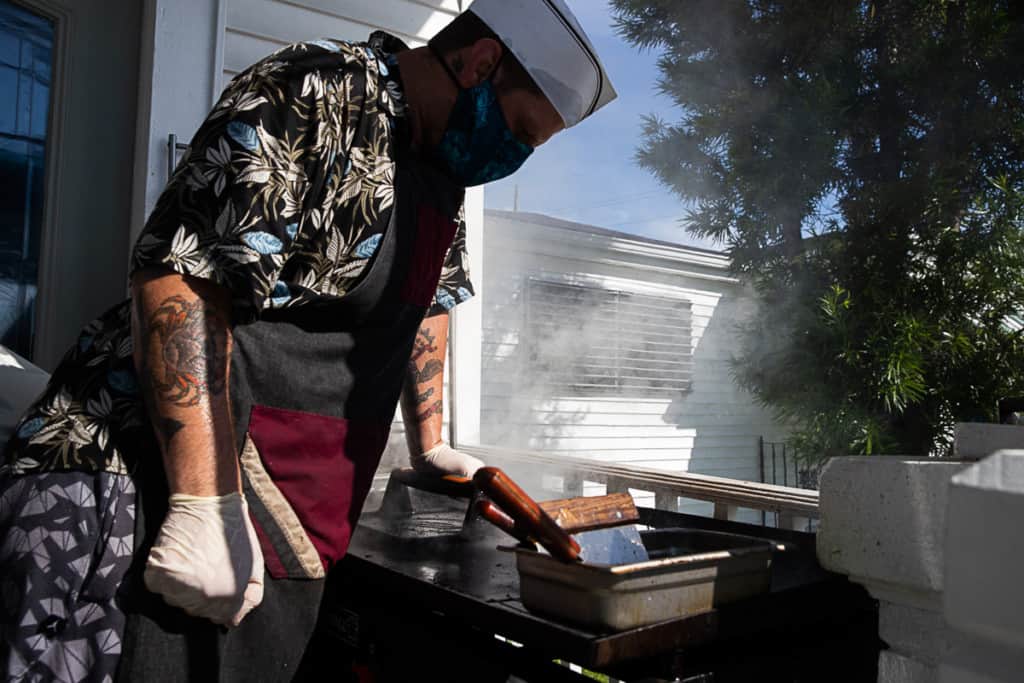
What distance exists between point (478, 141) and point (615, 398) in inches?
354

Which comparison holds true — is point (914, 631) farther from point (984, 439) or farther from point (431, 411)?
point (431, 411)

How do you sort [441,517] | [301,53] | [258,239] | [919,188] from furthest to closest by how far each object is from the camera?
[919,188] < [441,517] < [301,53] < [258,239]

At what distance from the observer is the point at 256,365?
1237 millimetres

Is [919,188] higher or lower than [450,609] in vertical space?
higher

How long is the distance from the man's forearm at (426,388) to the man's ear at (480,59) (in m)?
0.72

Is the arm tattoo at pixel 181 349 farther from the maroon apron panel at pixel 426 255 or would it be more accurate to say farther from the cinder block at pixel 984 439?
the cinder block at pixel 984 439

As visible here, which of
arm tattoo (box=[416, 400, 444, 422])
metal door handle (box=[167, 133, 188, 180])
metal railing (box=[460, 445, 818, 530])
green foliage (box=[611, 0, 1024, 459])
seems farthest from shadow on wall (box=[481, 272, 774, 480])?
arm tattoo (box=[416, 400, 444, 422])

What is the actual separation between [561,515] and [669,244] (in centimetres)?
987

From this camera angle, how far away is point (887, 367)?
912cm

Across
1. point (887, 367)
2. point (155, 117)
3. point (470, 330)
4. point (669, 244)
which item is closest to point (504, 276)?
point (669, 244)

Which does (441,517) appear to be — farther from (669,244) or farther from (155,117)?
(669,244)

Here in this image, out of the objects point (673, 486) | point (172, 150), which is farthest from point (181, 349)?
point (673, 486)

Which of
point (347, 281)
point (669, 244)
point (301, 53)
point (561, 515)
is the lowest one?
point (561, 515)

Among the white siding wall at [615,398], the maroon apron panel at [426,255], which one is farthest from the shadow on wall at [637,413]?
the maroon apron panel at [426,255]
